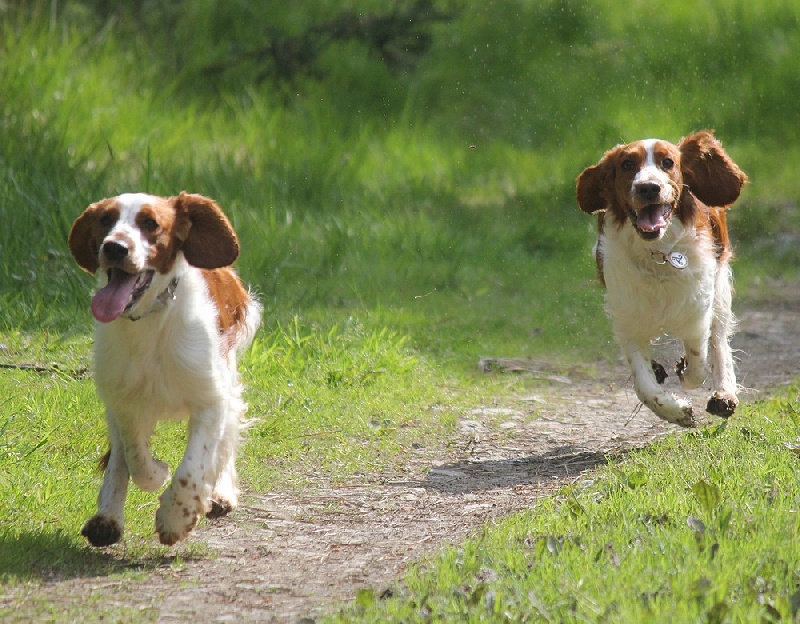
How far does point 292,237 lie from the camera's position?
846cm

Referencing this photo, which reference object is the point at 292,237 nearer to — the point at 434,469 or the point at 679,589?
the point at 434,469

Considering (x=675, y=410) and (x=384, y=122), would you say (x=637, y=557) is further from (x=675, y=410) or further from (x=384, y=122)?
(x=384, y=122)

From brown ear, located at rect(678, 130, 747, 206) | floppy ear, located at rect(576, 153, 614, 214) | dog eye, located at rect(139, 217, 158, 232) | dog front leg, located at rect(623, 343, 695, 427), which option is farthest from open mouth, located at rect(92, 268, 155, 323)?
brown ear, located at rect(678, 130, 747, 206)

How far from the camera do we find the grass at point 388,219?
4.03 metres

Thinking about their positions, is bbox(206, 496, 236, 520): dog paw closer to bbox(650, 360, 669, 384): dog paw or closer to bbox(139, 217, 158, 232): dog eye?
bbox(139, 217, 158, 232): dog eye

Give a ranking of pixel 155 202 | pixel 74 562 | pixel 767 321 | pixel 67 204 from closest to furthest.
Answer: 1. pixel 74 562
2. pixel 155 202
3. pixel 67 204
4. pixel 767 321

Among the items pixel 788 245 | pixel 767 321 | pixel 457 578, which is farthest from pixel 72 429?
pixel 788 245

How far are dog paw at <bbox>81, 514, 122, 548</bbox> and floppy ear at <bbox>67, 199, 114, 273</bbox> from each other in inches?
32.0

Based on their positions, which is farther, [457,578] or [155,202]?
[155,202]

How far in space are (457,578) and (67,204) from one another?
4741 millimetres

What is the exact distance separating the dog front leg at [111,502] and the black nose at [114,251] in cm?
62

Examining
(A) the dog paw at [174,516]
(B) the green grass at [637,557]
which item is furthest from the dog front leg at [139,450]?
(B) the green grass at [637,557]

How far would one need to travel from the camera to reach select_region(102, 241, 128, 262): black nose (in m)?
3.70

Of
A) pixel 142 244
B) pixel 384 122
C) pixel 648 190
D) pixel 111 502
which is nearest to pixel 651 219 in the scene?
pixel 648 190
